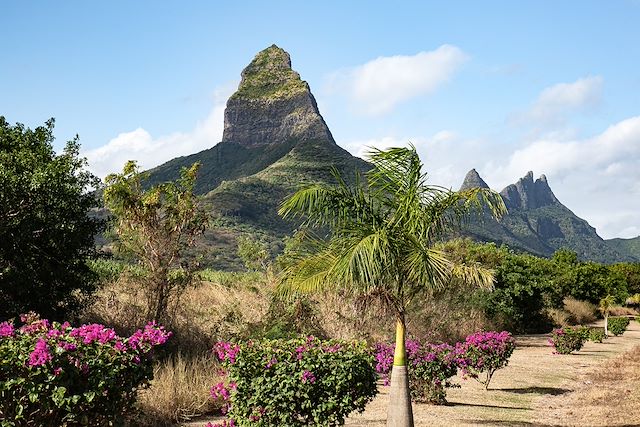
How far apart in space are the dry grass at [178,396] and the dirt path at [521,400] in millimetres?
524

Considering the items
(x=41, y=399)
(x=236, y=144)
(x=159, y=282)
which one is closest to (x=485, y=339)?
(x=159, y=282)

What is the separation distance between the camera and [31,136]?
14.7m

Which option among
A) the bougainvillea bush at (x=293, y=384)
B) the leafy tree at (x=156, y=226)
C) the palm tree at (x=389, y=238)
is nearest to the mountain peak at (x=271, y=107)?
the leafy tree at (x=156, y=226)

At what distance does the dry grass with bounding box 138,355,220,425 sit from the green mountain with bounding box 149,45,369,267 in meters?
54.7

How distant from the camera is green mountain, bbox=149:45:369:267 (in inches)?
3467

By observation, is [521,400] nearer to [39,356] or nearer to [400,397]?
[400,397]

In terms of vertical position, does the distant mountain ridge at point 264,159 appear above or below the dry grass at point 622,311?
above

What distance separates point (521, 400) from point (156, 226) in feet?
30.9

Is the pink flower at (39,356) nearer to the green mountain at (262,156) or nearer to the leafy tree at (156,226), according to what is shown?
the leafy tree at (156,226)

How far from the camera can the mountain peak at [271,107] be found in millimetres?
154875

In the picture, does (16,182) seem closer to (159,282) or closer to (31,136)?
(31,136)

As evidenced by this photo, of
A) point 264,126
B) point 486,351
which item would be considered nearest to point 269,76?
point 264,126

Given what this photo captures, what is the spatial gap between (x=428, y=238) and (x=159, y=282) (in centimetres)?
781

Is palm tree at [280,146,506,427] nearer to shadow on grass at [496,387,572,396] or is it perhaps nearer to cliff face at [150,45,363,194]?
shadow on grass at [496,387,572,396]
